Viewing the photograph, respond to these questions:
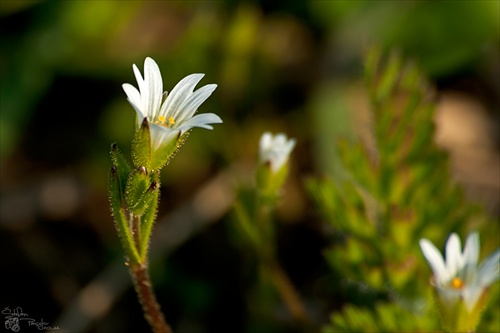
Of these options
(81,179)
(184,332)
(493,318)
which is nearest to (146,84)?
(493,318)

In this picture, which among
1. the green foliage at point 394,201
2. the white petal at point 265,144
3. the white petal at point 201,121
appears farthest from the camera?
the white petal at point 265,144

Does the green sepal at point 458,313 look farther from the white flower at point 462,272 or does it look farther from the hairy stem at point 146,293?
the hairy stem at point 146,293

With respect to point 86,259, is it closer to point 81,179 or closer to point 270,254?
point 81,179

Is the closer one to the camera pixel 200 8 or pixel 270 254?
pixel 270 254

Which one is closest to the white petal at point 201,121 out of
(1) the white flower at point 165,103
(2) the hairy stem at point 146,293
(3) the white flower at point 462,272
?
(1) the white flower at point 165,103

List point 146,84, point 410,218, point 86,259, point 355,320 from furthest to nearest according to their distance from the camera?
1. point 86,259
2. point 410,218
3. point 355,320
4. point 146,84

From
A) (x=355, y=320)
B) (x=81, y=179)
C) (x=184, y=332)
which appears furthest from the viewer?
(x=81, y=179)
